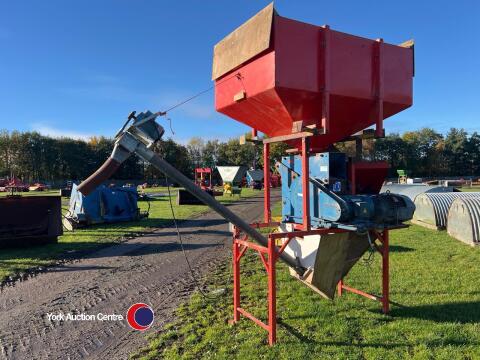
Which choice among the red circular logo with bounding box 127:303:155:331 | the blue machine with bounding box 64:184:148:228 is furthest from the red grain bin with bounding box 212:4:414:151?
the blue machine with bounding box 64:184:148:228

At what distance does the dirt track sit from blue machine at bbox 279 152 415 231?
255 centimetres

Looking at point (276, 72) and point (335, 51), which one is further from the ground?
point (335, 51)

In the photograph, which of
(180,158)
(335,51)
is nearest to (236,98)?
(335,51)

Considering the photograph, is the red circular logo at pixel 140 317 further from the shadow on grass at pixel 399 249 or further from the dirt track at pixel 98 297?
the shadow on grass at pixel 399 249

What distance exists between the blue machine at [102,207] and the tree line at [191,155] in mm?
39172

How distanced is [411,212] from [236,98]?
2758 mm

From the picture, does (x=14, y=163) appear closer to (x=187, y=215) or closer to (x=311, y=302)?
(x=187, y=215)

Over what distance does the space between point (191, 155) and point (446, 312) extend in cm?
7464

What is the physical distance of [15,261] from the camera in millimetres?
8672

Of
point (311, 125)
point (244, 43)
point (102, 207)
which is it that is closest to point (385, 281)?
point (311, 125)

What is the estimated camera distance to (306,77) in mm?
4059

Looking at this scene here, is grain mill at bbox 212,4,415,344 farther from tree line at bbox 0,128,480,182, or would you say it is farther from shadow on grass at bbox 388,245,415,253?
tree line at bbox 0,128,480,182

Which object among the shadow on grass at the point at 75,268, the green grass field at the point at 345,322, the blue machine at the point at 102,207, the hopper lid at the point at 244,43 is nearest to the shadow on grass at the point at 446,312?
the green grass field at the point at 345,322

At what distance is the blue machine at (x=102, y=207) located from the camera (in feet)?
46.3
